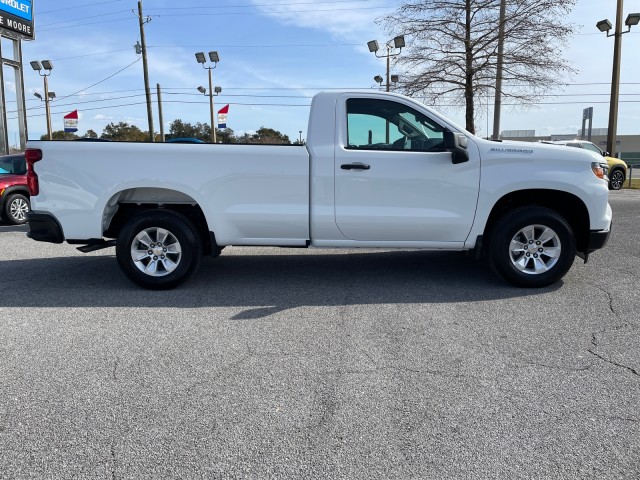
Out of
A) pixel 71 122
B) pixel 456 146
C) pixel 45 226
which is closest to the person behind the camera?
pixel 456 146

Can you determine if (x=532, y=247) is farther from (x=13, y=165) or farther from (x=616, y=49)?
(x=616, y=49)

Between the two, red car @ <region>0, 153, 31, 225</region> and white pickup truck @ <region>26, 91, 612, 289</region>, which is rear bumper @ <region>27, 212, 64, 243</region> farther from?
red car @ <region>0, 153, 31, 225</region>

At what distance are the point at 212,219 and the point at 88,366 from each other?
222cm

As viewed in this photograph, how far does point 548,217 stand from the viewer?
5598mm

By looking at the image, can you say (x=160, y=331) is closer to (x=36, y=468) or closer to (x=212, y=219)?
(x=212, y=219)

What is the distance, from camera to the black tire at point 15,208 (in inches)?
438

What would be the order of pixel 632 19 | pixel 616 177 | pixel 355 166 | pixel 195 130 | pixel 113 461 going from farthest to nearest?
pixel 195 130 < pixel 632 19 < pixel 616 177 < pixel 355 166 < pixel 113 461

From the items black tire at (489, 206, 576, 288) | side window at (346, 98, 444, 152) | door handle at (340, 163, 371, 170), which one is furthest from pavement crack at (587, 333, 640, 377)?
door handle at (340, 163, 371, 170)

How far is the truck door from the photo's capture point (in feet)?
18.2

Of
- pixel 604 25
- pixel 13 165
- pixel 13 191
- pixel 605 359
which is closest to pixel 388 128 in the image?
pixel 605 359

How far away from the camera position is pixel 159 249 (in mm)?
5762

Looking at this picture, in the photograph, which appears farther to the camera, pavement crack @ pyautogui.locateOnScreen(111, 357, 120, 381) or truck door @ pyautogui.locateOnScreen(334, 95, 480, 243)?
truck door @ pyautogui.locateOnScreen(334, 95, 480, 243)

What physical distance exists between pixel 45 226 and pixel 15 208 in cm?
665

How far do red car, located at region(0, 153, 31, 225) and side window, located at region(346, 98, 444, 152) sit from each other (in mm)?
8360
